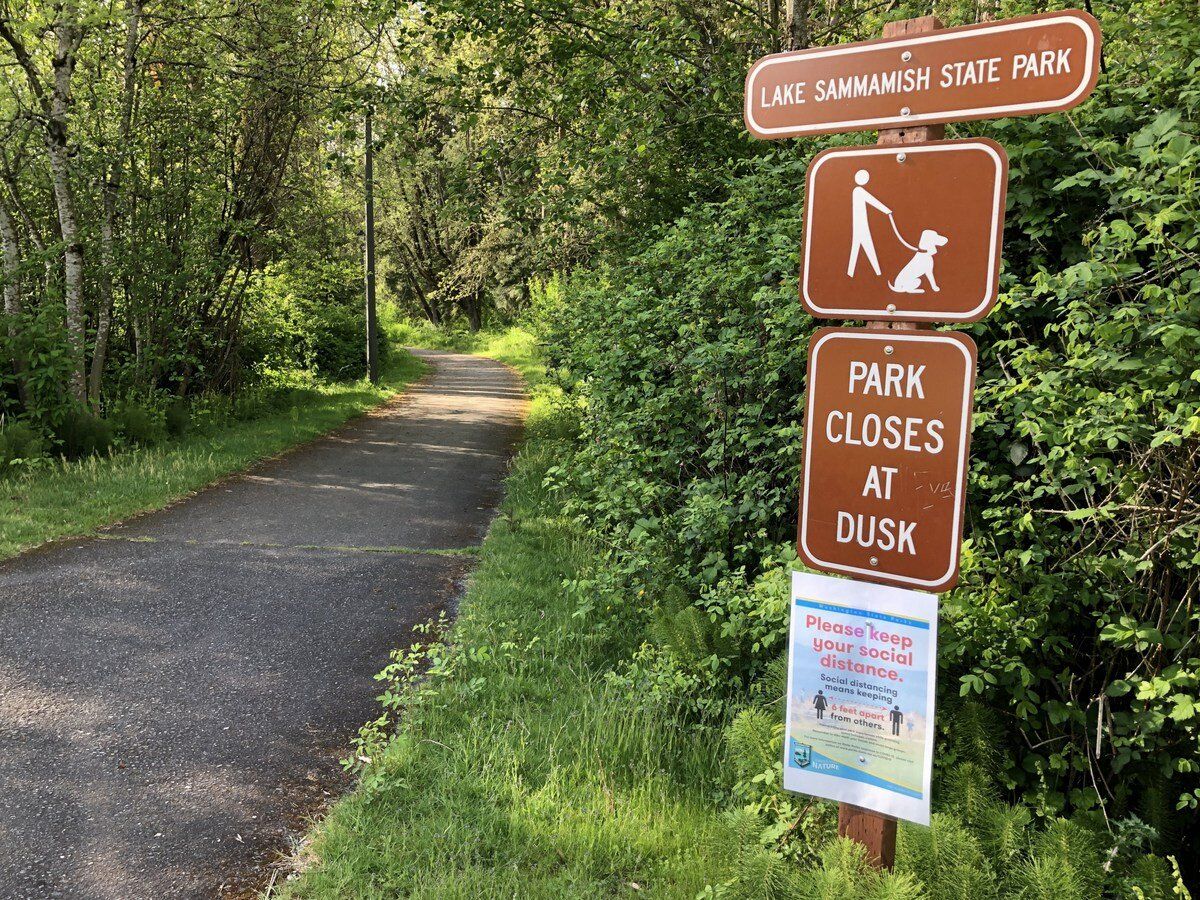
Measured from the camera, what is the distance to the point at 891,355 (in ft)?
7.16

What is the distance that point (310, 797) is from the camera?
146 inches

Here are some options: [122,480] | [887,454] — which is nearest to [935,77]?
[887,454]

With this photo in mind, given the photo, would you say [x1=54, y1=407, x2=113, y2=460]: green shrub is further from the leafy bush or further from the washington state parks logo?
the washington state parks logo

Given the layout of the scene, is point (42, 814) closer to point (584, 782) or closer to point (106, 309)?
point (584, 782)

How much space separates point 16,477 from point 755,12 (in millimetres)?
8629

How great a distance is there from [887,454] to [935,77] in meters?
0.96

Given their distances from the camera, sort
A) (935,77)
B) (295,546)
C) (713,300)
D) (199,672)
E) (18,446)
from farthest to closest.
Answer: (18,446) → (295,546) → (713,300) → (199,672) → (935,77)

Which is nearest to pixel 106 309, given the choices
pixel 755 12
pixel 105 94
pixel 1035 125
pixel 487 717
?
pixel 105 94

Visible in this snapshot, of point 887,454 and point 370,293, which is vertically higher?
point 370,293

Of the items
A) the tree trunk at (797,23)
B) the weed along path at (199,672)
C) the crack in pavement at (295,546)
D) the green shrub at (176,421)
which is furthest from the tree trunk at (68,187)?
the tree trunk at (797,23)

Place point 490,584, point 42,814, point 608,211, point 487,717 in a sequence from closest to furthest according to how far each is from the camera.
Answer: point 42,814
point 487,717
point 490,584
point 608,211

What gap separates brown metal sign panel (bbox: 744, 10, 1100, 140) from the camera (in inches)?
80.1

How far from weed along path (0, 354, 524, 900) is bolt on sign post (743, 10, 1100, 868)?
7.46ft

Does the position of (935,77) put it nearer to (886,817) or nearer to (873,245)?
(873,245)
